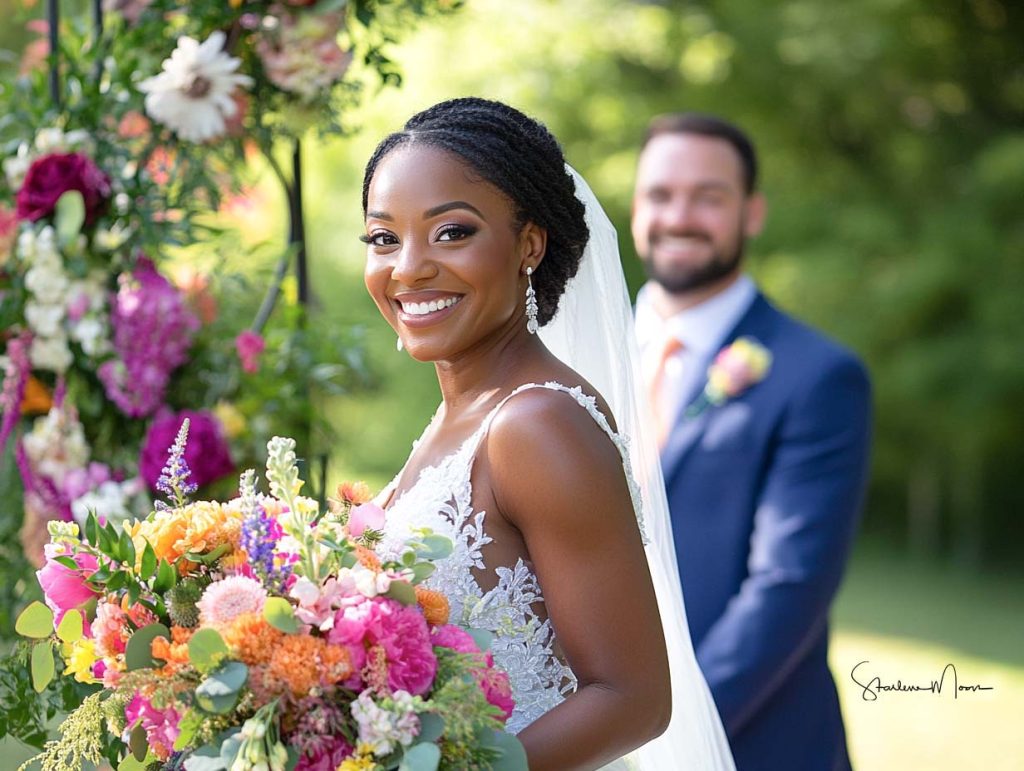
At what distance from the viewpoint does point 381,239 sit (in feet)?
6.82

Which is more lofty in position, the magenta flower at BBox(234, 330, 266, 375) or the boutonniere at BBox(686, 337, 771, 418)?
the magenta flower at BBox(234, 330, 266, 375)

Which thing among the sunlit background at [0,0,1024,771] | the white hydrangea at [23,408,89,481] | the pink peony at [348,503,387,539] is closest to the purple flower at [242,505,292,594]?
the pink peony at [348,503,387,539]

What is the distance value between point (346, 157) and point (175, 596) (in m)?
10.8

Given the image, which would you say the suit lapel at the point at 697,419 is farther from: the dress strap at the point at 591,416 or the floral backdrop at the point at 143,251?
the dress strap at the point at 591,416

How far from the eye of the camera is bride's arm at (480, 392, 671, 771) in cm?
182

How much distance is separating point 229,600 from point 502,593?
473 millimetres

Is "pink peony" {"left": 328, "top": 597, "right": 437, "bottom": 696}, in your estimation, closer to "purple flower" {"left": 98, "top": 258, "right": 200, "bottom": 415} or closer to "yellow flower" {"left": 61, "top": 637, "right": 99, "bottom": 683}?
"yellow flower" {"left": 61, "top": 637, "right": 99, "bottom": 683}

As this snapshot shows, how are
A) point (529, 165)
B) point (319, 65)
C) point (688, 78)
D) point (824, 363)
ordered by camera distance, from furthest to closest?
1. point (688, 78)
2. point (824, 363)
3. point (319, 65)
4. point (529, 165)

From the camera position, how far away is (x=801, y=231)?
11461 millimetres

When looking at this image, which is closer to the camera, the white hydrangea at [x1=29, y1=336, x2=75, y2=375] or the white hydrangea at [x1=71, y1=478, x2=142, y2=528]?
the white hydrangea at [x1=71, y1=478, x2=142, y2=528]

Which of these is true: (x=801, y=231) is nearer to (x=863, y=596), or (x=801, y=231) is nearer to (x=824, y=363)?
(x=863, y=596)

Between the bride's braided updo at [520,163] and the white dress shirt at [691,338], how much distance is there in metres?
1.63

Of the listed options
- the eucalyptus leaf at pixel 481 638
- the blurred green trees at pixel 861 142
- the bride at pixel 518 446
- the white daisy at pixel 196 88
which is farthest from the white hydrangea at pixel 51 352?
the blurred green trees at pixel 861 142

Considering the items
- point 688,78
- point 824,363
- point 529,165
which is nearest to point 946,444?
point 688,78
